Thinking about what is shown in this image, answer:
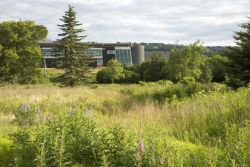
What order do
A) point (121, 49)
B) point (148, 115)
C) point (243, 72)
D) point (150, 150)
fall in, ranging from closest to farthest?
point (150, 150) < point (148, 115) < point (243, 72) < point (121, 49)

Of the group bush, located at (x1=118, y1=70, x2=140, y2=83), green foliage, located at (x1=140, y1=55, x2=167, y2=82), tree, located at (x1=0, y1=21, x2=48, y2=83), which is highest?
tree, located at (x1=0, y1=21, x2=48, y2=83)

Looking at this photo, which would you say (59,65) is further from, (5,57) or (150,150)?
(150,150)

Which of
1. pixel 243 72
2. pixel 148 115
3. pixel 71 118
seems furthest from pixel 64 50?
pixel 71 118

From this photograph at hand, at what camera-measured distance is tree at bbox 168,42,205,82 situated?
1839 inches

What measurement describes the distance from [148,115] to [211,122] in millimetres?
1618

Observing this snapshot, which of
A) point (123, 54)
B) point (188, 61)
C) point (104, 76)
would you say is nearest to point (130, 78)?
point (104, 76)

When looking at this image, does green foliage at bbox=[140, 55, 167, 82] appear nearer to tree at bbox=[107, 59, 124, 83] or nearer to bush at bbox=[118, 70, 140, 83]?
tree at bbox=[107, 59, 124, 83]

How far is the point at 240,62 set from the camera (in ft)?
75.5

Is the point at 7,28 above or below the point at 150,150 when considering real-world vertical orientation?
above

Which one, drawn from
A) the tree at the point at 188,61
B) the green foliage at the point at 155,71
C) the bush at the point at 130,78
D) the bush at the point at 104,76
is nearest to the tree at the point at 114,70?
the bush at the point at 104,76

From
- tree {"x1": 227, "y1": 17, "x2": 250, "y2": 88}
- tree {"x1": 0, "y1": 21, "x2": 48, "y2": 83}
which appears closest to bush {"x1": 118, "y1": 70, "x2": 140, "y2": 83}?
tree {"x1": 0, "y1": 21, "x2": 48, "y2": 83}

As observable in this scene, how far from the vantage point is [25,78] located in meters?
39.3

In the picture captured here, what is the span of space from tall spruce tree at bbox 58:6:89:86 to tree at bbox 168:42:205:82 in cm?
1501

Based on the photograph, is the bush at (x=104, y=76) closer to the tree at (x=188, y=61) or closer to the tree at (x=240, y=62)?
the tree at (x=188, y=61)
